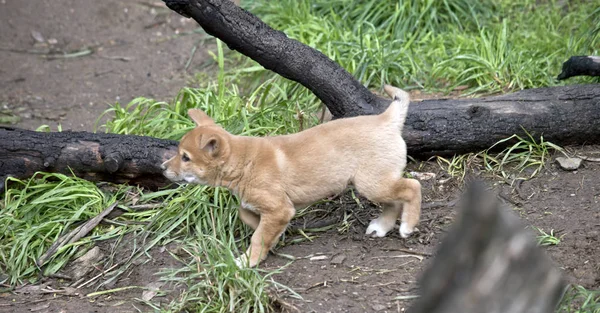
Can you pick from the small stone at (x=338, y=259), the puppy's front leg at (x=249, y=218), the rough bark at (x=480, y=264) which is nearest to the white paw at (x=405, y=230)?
the small stone at (x=338, y=259)

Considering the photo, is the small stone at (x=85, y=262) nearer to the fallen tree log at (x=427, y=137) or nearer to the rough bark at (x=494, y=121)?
the fallen tree log at (x=427, y=137)

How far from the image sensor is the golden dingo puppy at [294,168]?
17.7ft

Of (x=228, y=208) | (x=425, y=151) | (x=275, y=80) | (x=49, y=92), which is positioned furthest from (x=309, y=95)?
(x=49, y=92)

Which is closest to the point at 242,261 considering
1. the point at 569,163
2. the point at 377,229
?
the point at 377,229

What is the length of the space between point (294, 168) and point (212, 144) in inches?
23.6

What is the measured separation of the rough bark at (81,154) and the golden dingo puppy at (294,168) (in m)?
0.98

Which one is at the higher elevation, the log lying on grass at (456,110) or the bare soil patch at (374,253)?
the log lying on grass at (456,110)

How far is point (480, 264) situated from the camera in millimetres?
2732

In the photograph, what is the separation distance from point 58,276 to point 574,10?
271 inches

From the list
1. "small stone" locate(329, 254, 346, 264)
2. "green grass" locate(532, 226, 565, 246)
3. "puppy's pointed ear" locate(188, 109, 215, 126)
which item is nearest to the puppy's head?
"puppy's pointed ear" locate(188, 109, 215, 126)

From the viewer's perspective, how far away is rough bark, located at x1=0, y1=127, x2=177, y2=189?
6.36 m

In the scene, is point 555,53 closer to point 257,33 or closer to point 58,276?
point 257,33

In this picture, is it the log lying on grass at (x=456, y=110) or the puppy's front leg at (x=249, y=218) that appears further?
the log lying on grass at (x=456, y=110)

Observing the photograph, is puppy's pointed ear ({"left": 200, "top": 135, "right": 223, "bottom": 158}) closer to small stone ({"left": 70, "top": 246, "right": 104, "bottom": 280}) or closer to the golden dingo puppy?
the golden dingo puppy
